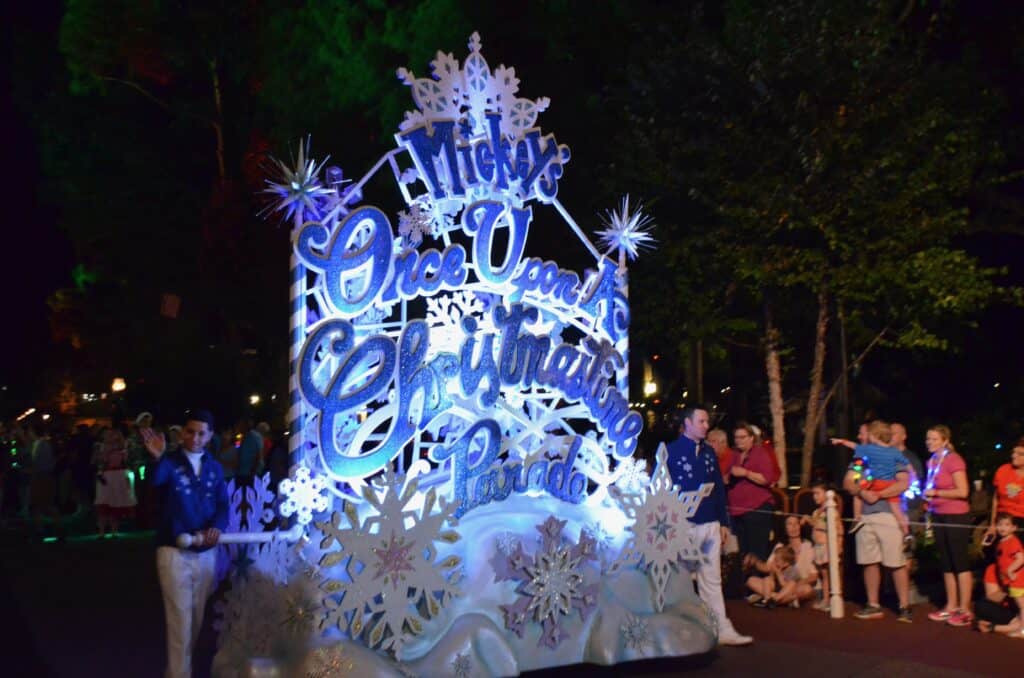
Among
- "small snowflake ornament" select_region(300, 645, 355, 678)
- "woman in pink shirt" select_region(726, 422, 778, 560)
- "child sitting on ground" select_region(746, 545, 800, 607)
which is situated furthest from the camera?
"woman in pink shirt" select_region(726, 422, 778, 560)

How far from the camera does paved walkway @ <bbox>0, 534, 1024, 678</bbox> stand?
30.6ft

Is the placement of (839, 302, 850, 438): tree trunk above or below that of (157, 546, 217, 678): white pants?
above

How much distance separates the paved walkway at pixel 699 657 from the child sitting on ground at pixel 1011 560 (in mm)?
403

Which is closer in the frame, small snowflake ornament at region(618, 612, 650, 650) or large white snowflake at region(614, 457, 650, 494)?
small snowflake ornament at region(618, 612, 650, 650)

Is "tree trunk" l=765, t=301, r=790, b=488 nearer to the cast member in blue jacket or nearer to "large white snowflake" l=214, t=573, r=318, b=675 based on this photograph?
"large white snowflake" l=214, t=573, r=318, b=675

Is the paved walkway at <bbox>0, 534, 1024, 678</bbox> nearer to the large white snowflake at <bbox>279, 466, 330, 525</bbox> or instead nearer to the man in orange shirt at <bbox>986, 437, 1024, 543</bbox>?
the man in orange shirt at <bbox>986, 437, 1024, 543</bbox>

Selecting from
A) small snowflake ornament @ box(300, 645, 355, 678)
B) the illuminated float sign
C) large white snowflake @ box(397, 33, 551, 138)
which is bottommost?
small snowflake ornament @ box(300, 645, 355, 678)

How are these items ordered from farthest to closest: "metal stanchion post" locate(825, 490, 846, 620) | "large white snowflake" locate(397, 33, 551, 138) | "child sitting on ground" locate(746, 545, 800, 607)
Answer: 1. "child sitting on ground" locate(746, 545, 800, 607)
2. "metal stanchion post" locate(825, 490, 846, 620)
3. "large white snowflake" locate(397, 33, 551, 138)

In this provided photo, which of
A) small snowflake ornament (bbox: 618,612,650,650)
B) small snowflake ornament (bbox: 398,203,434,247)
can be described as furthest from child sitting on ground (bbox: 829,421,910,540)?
small snowflake ornament (bbox: 398,203,434,247)

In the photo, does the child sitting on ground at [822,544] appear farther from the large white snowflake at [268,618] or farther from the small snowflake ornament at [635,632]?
the large white snowflake at [268,618]

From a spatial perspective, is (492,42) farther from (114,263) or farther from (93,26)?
(114,263)

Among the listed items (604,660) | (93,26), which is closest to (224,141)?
(93,26)

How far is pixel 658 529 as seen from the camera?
960cm

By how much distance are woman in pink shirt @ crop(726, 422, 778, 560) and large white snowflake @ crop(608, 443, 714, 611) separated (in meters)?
2.61
